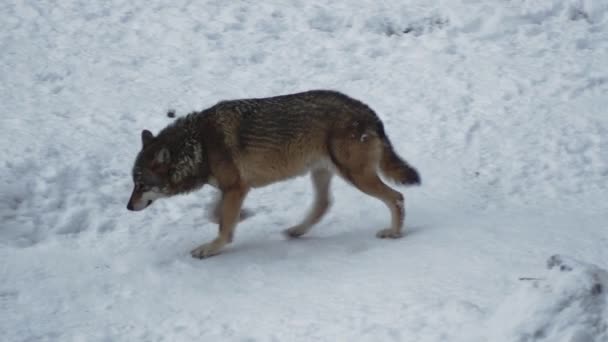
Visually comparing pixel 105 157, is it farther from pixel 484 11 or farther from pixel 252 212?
pixel 484 11

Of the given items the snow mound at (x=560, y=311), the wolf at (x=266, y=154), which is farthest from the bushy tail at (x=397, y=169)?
the snow mound at (x=560, y=311)

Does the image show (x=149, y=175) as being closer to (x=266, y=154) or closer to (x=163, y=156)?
(x=163, y=156)

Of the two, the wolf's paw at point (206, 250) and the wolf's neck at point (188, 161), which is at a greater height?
the wolf's neck at point (188, 161)

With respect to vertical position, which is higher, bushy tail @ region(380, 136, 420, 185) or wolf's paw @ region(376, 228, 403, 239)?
bushy tail @ region(380, 136, 420, 185)

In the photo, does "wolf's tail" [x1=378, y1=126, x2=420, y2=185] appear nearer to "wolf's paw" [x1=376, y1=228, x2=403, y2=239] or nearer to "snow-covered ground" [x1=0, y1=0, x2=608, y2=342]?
"wolf's paw" [x1=376, y1=228, x2=403, y2=239]

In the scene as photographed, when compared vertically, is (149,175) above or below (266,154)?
below

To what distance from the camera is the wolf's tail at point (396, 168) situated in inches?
265

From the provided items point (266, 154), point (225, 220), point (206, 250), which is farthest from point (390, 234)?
point (206, 250)

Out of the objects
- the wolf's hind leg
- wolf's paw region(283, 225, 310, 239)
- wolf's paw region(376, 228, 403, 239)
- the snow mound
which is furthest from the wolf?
the snow mound

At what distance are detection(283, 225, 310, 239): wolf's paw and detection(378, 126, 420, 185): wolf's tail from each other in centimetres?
110

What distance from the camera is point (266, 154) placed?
6742 mm

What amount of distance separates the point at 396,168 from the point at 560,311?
274cm

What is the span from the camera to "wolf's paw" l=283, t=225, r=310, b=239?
23.4 feet

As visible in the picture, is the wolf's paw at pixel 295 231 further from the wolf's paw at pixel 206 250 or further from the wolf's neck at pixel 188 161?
the wolf's neck at pixel 188 161
